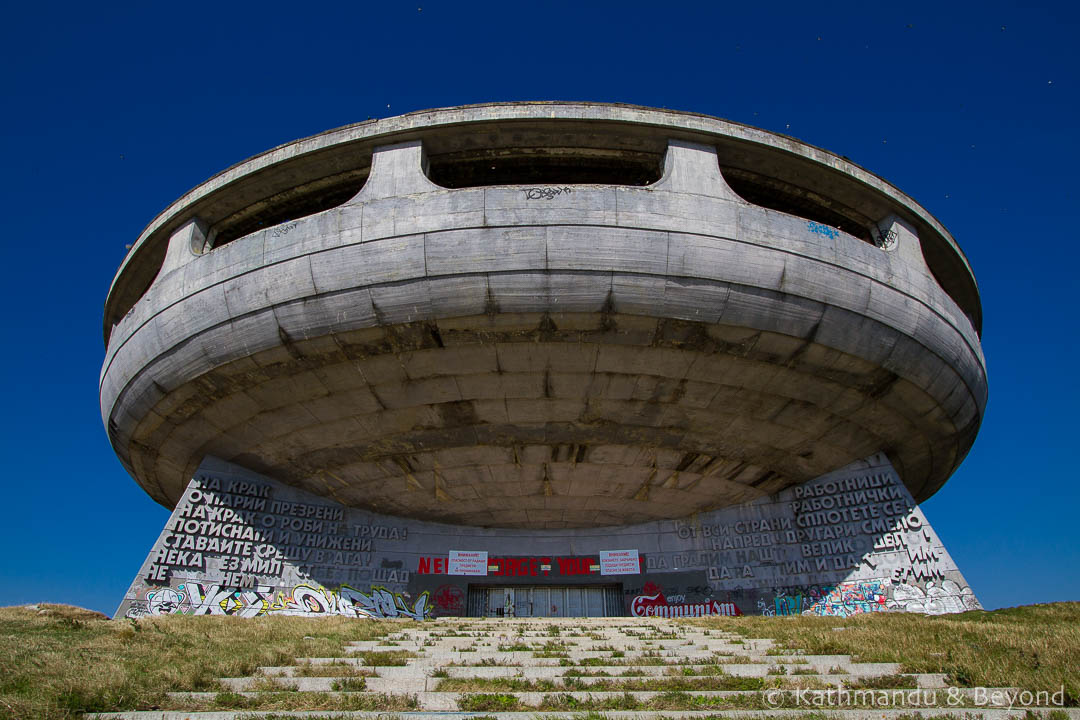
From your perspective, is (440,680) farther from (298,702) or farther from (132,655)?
(132,655)

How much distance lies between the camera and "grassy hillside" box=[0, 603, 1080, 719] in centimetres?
699

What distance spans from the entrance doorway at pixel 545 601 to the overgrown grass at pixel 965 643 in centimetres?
1001

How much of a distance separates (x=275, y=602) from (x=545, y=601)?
9332 mm

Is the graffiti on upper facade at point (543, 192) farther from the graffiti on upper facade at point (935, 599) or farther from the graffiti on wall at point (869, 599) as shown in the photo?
the graffiti on upper facade at point (935, 599)

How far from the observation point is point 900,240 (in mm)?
17234

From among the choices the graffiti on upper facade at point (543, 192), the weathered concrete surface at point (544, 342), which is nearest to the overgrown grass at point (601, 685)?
the weathered concrete surface at point (544, 342)

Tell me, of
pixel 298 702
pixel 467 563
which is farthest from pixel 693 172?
pixel 467 563

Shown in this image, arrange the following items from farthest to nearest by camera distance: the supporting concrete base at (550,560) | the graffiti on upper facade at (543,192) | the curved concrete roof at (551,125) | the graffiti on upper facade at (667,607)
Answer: the graffiti on upper facade at (667,607) → the supporting concrete base at (550,560) → the curved concrete roof at (551,125) → the graffiti on upper facade at (543,192)

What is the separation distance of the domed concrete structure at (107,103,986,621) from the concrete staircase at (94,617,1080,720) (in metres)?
7.02

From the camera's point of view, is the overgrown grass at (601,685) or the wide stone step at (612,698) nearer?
the wide stone step at (612,698)

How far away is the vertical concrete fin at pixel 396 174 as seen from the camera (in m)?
15.0

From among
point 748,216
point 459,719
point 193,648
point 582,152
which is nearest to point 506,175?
point 582,152

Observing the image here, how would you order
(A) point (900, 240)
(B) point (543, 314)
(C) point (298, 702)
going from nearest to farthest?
(C) point (298, 702) → (B) point (543, 314) → (A) point (900, 240)

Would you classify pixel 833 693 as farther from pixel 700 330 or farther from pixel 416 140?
pixel 416 140
